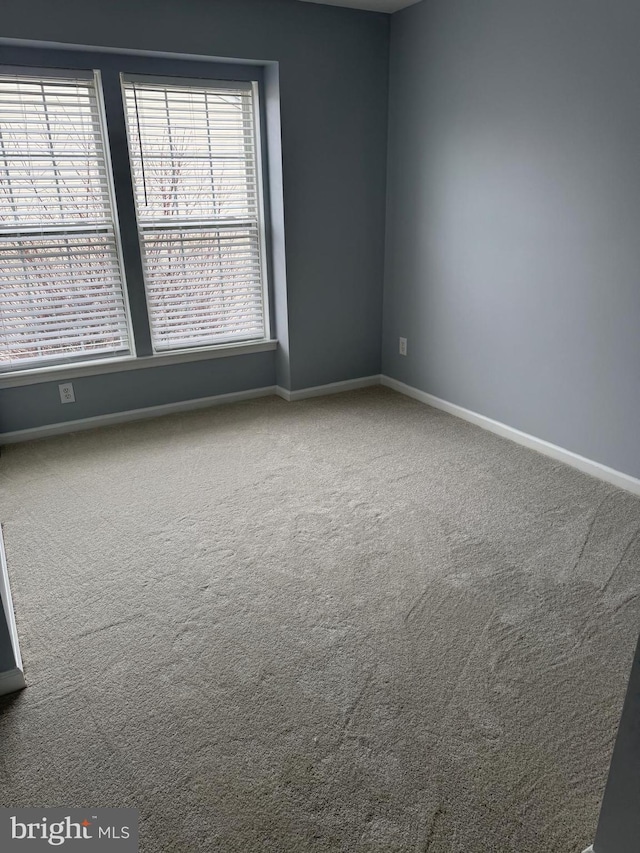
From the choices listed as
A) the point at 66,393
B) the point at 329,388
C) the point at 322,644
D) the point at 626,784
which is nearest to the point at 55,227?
the point at 66,393

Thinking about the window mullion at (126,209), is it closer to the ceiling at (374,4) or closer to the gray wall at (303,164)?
the gray wall at (303,164)

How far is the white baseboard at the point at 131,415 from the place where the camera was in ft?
11.9

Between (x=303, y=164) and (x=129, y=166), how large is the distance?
1060mm

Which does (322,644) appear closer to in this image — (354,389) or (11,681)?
(11,681)

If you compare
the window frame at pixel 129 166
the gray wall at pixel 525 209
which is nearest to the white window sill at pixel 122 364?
the window frame at pixel 129 166

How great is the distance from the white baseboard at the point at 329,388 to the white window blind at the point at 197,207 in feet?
1.66

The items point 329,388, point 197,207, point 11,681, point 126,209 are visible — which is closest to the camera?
point 11,681

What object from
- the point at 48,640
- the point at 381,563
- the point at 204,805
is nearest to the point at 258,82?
the point at 381,563

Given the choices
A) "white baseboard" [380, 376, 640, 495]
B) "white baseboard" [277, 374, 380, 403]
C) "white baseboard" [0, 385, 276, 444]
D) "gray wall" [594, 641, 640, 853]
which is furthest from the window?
"gray wall" [594, 641, 640, 853]

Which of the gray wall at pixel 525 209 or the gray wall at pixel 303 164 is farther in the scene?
the gray wall at pixel 303 164

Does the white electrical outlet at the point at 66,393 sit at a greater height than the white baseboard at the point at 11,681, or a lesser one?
greater

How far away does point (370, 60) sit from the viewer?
3.85 metres

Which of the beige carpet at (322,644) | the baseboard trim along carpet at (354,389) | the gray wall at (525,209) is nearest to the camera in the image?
the beige carpet at (322,644)

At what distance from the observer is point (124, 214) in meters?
3.58
